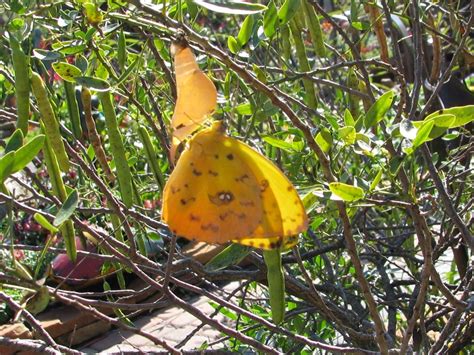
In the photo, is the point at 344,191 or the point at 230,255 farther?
the point at 230,255

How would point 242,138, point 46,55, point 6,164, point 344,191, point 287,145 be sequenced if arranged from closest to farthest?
point 6,164 < point 344,191 < point 46,55 < point 287,145 < point 242,138

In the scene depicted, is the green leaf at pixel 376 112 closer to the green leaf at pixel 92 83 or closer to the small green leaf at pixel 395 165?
the small green leaf at pixel 395 165

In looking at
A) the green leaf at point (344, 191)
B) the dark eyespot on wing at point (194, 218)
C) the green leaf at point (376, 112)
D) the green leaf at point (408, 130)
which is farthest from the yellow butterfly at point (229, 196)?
the green leaf at point (376, 112)

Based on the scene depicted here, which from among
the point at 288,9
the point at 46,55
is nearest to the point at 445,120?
the point at 288,9

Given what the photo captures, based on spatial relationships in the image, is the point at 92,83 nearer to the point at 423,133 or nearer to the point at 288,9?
the point at 288,9

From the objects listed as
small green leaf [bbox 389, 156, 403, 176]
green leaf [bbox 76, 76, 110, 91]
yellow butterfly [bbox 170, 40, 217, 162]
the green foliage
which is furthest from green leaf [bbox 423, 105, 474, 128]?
green leaf [bbox 76, 76, 110, 91]

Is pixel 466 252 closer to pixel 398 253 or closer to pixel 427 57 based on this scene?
pixel 398 253
